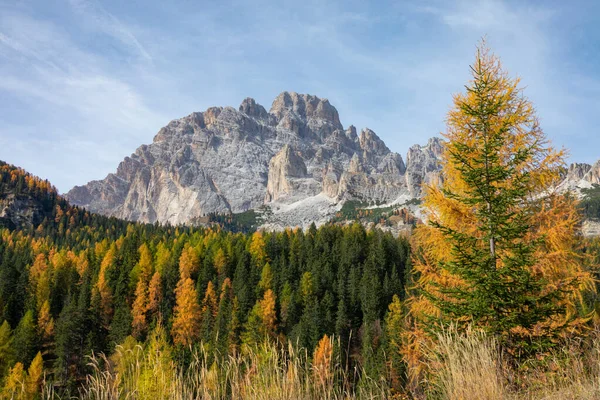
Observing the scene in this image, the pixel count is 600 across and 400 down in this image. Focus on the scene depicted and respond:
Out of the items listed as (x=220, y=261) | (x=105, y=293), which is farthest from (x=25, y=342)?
(x=220, y=261)

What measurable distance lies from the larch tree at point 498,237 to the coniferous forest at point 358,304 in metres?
0.05

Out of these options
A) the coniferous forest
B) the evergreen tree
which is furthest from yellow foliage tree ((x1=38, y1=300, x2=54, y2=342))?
the evergreen tree

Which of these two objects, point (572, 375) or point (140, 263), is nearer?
point (572, 375)

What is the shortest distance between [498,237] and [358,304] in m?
59.5

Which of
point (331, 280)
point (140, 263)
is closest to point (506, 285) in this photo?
point (331, 280)

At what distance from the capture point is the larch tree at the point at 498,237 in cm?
812

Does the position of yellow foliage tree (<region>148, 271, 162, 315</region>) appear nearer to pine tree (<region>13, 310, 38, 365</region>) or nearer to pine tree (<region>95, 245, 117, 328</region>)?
pine tree (<region>95, 245, 117, 328</region>)

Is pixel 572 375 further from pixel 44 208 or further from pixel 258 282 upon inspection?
pixel 44 208

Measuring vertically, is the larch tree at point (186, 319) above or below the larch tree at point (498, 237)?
below

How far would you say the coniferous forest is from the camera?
16.5ft

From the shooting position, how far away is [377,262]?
7881 cm

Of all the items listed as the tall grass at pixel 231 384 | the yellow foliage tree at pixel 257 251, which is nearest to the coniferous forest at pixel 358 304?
the tall grass at pixel 231 384

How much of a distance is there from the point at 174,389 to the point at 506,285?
23.9 ft

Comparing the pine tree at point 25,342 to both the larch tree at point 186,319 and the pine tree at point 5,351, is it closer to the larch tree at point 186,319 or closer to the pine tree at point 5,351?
the pine tree at point 5,351
